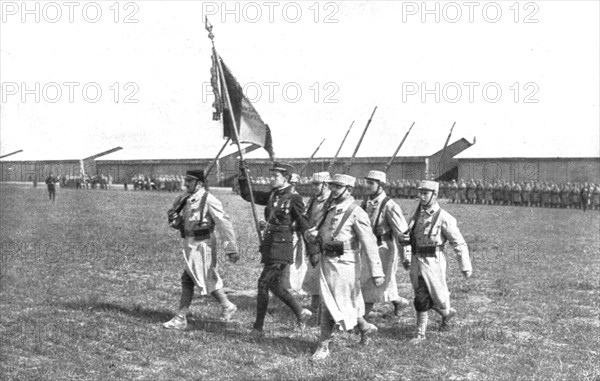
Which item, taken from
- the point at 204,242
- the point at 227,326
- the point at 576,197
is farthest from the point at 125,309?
the point at 576,197

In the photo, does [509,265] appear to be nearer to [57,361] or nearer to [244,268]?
[244,268]

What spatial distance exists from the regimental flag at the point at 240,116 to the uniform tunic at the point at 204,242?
5.71 feet

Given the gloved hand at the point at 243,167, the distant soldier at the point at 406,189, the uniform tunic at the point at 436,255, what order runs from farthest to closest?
the distant soldier at the point at 406,189
the gloved hand at the point at 243,167
the uniform tunic at the point at 436,255

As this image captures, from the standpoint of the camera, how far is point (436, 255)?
817 centimetres

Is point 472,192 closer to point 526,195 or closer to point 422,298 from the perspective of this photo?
point 526,195

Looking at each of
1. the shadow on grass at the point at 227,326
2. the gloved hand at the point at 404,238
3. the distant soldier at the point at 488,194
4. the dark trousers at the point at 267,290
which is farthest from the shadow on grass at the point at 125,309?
the distant soldier at the point at 488,194

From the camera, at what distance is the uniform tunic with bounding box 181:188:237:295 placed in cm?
829

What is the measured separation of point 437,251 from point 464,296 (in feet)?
9.56

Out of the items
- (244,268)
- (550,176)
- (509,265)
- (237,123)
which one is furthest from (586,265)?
(550,176)

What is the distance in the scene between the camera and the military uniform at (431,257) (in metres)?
8.05

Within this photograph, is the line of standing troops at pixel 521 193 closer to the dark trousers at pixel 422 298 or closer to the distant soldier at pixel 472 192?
the distant soldier at pixel 472 192

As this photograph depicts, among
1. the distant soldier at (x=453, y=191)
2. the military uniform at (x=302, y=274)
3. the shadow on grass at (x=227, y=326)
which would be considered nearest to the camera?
the shadow on grass at (x=227, y=326)

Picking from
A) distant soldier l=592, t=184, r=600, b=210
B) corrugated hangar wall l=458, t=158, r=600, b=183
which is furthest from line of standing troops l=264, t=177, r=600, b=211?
corrugated hangar wall l=458, t=158, r=600, b=183

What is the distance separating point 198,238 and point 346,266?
207cm
